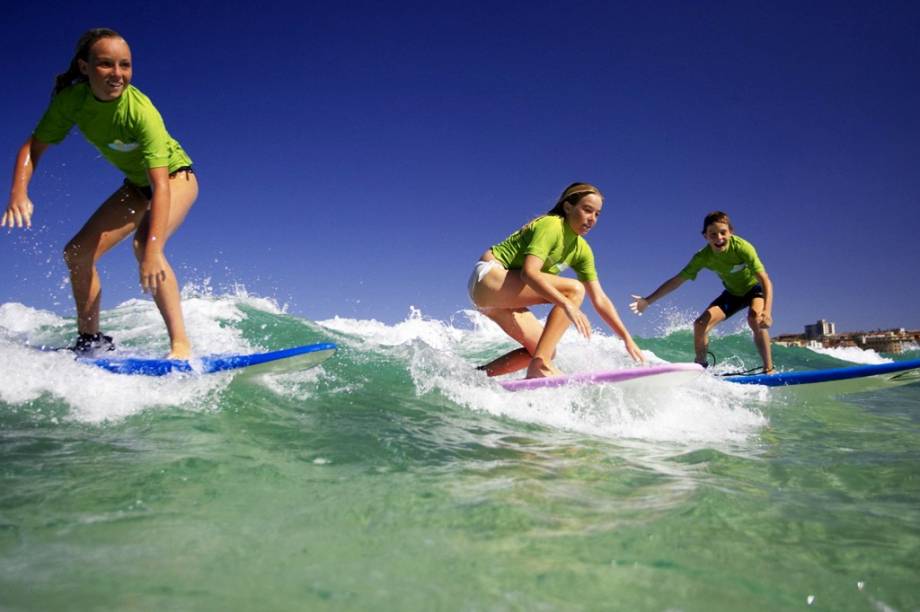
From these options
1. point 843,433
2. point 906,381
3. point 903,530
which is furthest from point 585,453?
point 906,381

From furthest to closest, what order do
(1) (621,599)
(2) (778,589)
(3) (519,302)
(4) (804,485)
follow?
(3) (519,302) → (4) (804,485) → (2) (778,589) → (1) (621,599)

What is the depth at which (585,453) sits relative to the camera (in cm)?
351

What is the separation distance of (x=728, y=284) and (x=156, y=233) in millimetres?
6782

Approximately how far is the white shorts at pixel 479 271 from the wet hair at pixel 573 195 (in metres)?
0.66

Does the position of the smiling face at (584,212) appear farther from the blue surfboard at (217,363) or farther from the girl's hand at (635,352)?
the blue surfboard at (217,363)

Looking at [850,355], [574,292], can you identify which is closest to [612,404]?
[574,292]

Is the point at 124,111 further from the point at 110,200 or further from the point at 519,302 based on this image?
the point at 519,302

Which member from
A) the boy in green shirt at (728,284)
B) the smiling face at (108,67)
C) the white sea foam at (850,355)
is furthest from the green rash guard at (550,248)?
the white sea foam at (850,355)

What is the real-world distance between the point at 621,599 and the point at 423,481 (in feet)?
4.00

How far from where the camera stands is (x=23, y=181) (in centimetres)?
415

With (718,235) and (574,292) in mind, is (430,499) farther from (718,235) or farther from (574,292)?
(718,235)

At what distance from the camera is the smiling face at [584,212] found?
5.23 m

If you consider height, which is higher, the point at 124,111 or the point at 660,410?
the point at 124,111

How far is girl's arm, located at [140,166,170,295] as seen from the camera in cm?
399
